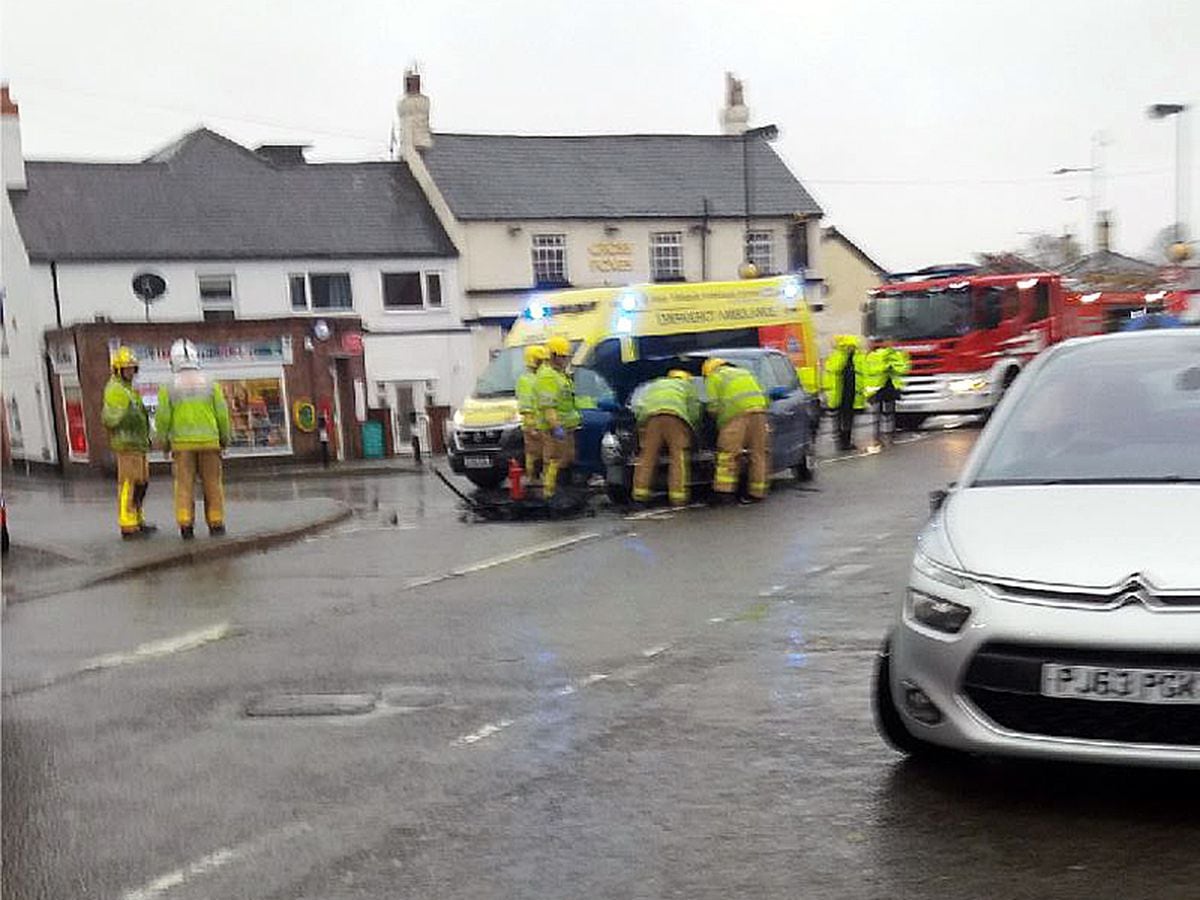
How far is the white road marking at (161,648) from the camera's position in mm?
8078

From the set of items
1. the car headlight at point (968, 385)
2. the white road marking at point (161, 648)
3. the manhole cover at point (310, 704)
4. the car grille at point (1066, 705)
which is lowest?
the white road marking at point (161, 648)

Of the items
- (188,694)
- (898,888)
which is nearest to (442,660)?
(188,694)

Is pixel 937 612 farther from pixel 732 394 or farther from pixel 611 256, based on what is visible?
pixel 611 256

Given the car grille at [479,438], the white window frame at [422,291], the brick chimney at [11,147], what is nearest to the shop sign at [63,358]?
the brick chimney at [11,147]

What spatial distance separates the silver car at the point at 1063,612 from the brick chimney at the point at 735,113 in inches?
1650

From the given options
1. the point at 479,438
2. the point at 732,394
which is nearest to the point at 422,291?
the point at 479,438

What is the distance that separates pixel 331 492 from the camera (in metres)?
21.6

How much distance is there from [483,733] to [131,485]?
9.18 m

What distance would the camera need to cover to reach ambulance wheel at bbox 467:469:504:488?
18.4 metres

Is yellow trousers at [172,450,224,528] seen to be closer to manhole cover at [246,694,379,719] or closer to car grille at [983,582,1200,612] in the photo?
manhole cover at [246,694,379,719]

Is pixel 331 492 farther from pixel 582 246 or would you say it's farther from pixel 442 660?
pixel 582 246

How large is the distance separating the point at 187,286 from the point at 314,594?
90.1 ft

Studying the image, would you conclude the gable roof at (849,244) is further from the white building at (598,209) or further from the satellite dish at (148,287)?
the satellite dish at (148,287)

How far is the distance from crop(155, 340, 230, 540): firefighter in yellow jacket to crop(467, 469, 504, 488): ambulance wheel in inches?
209
